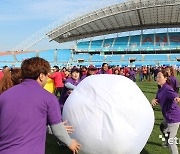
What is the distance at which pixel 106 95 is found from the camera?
13.0ft

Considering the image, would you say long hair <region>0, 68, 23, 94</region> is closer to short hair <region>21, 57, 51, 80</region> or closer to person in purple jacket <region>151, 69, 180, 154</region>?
short hair <region>21, 57, 51, 80</region>

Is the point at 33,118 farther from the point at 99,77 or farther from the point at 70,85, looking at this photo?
the point at 70,85

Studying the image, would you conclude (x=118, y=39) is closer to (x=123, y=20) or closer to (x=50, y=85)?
(x=123, y=20)

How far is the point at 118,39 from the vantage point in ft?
216

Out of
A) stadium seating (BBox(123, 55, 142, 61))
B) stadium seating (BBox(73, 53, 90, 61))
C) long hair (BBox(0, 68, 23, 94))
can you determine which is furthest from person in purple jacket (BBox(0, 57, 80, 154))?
stadium seating (BBox(73, 53, 90, 61))

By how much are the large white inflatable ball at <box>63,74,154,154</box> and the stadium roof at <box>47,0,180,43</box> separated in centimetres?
4614

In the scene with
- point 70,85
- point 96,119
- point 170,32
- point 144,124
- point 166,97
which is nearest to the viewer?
point 96,119

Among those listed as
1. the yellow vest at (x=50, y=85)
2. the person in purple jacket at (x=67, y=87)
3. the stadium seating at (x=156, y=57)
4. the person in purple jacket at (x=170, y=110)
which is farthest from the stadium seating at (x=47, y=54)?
the person in purple jacket at (x=170, y=110)

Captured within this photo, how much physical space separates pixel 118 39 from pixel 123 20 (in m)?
9.31

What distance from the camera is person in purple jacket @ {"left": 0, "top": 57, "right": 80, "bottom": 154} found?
267cm

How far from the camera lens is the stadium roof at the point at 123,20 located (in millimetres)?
49469

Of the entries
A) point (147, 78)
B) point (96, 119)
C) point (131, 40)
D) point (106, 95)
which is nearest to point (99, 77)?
point (106, 95)

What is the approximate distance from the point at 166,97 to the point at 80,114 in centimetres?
190

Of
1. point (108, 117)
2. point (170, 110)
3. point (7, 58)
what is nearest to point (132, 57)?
point (7, 58)
